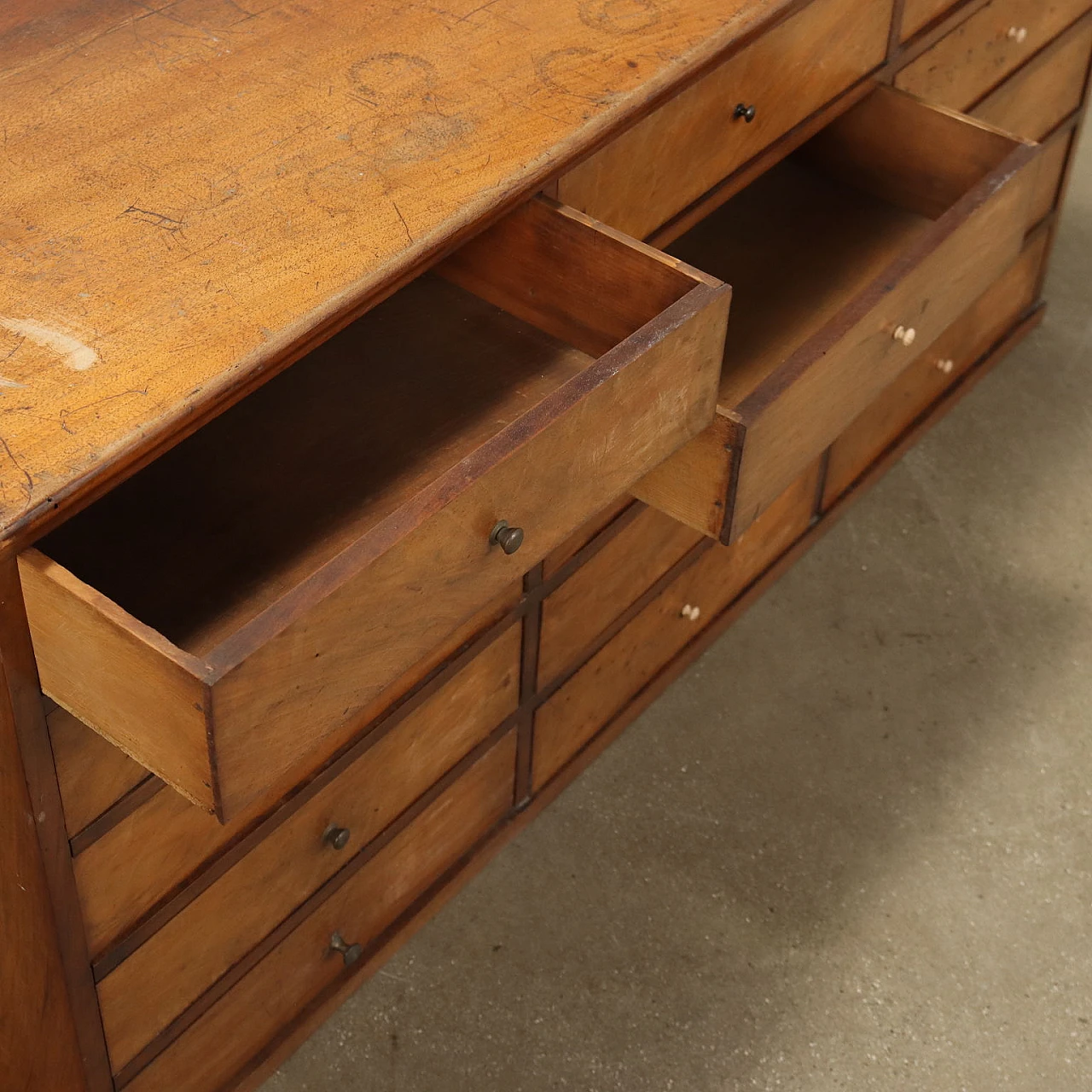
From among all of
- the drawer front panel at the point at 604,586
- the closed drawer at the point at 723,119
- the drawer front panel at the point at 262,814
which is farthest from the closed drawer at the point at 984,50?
the drawer front panel at the point at 262,814

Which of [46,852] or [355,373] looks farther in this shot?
[355,373]

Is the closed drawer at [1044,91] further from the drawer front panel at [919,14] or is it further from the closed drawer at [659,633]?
the closed drawer at [659,633]

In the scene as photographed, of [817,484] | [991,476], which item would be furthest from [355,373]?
[991,476]

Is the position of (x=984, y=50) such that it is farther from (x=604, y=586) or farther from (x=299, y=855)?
(x=299, y=855)

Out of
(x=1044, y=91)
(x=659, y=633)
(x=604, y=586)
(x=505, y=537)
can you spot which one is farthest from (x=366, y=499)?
(x=1044, y=91)

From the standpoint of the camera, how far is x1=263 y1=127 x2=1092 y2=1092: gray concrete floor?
169cm

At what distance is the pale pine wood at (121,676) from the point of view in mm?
973

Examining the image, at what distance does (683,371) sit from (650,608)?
2.10 feet

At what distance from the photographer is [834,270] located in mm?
1807

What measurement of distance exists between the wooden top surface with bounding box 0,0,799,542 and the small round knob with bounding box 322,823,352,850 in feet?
1.74

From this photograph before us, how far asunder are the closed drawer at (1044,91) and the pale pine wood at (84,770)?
54.6 inches

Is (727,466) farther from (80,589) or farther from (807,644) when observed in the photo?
(807,644)

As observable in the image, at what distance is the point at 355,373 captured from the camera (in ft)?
4.78

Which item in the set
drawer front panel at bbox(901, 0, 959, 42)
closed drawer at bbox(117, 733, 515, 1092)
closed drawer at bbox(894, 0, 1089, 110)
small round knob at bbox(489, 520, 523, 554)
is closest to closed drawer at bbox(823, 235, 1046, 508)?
closed drawer at bbox(894, 0, 1089, 110)
